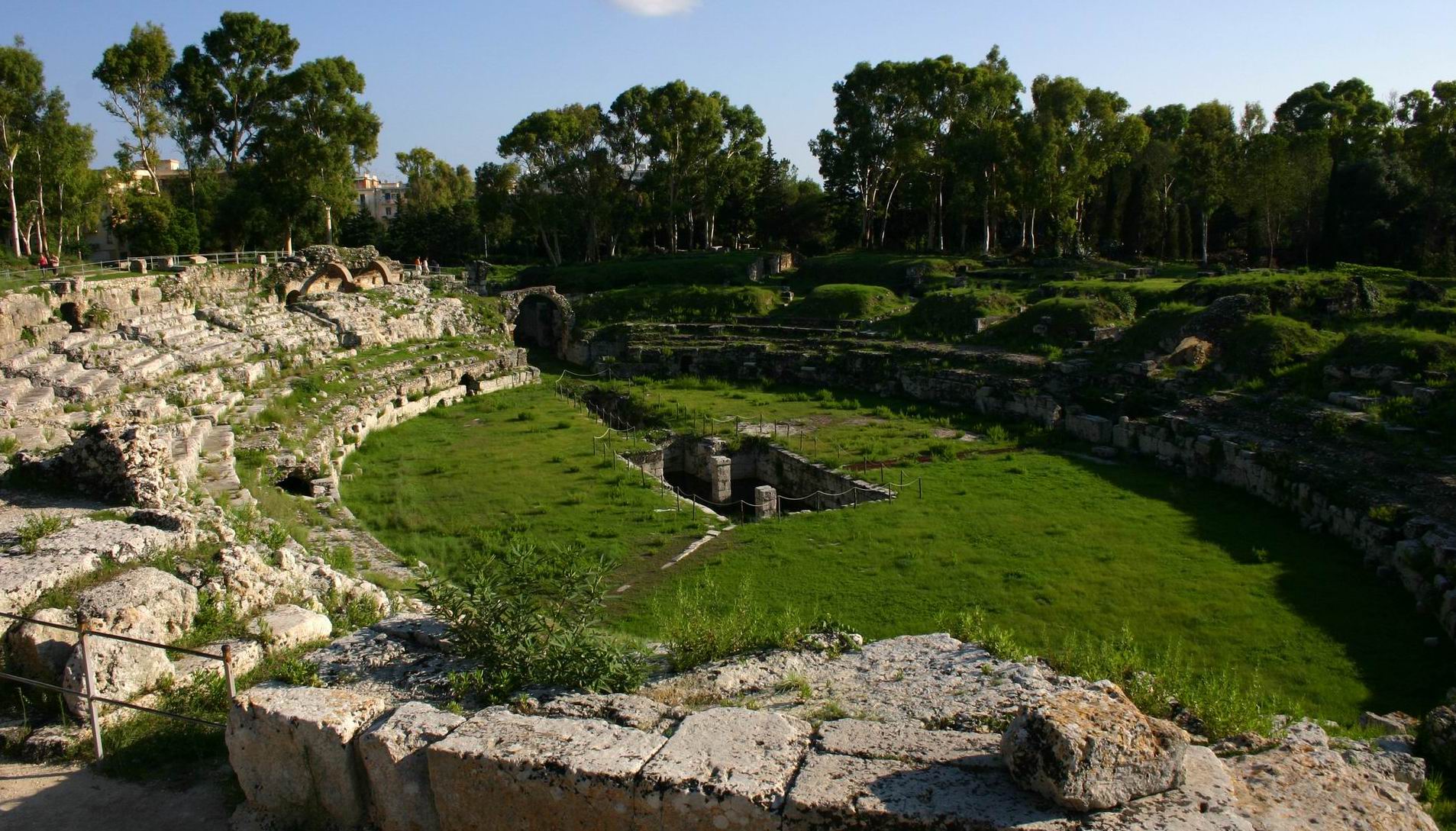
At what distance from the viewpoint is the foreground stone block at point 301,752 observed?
5.26 metres

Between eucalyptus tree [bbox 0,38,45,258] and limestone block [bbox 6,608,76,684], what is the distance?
29155 millimetres

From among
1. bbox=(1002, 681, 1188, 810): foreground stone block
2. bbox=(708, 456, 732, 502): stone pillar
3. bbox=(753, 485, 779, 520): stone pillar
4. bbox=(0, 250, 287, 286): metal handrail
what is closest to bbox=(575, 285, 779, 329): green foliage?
bbox=(0, 250, 287, 286): metal handrail

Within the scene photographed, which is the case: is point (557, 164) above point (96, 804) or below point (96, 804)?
above

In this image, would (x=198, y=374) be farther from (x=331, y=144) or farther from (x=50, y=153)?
(x=331, y=144)

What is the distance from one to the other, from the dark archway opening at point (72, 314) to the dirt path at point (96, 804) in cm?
1775

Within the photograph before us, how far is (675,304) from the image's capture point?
4056cm

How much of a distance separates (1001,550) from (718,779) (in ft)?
36.5

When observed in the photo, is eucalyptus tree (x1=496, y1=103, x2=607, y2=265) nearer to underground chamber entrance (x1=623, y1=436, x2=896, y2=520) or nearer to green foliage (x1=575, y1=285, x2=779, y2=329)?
green foliage (x1=575, y1=285, x2=779, y2=329)

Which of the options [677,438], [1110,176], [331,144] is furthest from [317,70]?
[1110,176]

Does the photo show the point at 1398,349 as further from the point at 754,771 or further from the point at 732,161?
the point at 732,161

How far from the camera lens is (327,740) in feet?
17.2

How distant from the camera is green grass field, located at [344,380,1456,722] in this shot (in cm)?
1152

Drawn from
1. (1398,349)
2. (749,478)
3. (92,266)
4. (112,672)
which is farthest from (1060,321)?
(92,266)

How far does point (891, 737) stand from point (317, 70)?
41591 millimetres
